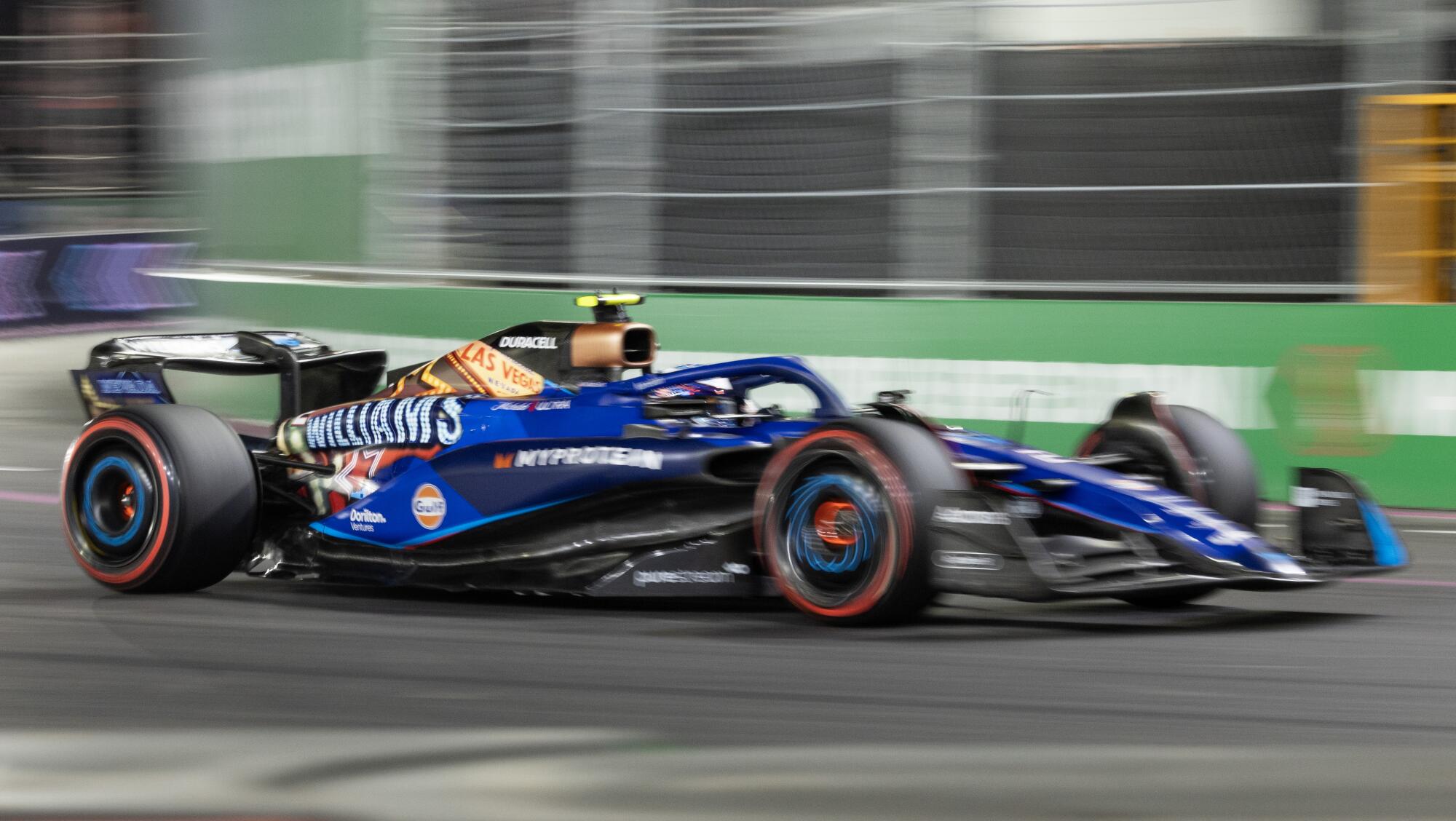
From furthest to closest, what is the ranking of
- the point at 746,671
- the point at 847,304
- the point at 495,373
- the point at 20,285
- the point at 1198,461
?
the point at 20,285 < the point at 847,304 < the point at 495,373 < the point at 1198,461 < the point at 746,671

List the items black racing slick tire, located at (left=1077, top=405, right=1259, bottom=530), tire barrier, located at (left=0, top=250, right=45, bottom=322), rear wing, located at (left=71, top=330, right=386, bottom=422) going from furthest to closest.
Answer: tire barrier, located at (left=0, top=250, right=45, bottom=322)
rear wing, located at (left=71, top=330, right=386, bottom=422)
black racing slick tire, located at (left=1077, top=405, right=1259, bottom=530)

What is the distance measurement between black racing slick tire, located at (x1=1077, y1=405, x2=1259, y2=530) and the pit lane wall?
3.32 metres

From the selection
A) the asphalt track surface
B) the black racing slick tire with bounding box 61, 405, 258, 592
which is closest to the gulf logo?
the asphalt track surface

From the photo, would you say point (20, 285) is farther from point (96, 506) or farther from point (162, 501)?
point (162, 501)

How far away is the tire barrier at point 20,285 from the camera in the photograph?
74.5ft

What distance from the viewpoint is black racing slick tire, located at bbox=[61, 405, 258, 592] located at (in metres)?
6.99

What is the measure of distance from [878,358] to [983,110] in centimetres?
152

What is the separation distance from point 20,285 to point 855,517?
1903 cm

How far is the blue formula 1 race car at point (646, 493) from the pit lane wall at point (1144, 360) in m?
3.31

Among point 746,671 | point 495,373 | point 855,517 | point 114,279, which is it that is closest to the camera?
point 746,671

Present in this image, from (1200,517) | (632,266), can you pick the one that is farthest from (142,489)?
(632,266)

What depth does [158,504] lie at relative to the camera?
702 centimetres

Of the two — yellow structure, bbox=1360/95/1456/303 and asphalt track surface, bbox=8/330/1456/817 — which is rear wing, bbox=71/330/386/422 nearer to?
asphalt track surface, bbox=8/330/1456/817

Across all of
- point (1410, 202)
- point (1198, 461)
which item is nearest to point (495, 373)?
point (1198, 461)
